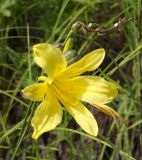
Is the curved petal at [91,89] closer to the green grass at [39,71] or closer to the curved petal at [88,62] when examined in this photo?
the curved petal at [88,62]

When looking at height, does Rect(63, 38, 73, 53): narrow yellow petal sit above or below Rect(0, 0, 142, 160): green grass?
above

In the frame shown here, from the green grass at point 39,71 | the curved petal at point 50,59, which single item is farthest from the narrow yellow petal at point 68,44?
the green grass at point 39,71

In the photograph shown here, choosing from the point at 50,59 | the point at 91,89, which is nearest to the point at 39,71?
the point at 91,89

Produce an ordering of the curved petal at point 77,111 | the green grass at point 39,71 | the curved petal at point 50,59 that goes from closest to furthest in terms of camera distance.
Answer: the curved petal at point 50,59, the curved petal at point 77,111, the green grass at point 39,71

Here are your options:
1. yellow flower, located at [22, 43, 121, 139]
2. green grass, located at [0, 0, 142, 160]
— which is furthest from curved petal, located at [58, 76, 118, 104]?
green grass, located at [0, 0, 142, 160]

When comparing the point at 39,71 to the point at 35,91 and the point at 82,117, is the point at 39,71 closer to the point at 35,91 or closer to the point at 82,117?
the point at 82,117

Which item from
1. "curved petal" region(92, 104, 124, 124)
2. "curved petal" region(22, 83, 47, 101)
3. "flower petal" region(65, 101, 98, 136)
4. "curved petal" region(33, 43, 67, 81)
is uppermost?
"curved petal" region(33, 43, 67, 81)

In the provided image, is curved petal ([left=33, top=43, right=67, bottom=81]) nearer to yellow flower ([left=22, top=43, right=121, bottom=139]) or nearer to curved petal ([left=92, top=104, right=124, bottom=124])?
yellow flower ([left=22, top=43, right=121, bottom=139])
